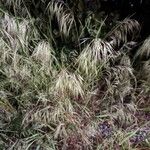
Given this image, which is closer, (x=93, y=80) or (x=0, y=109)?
(x=0, y=109)

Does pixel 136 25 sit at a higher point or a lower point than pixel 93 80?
higher

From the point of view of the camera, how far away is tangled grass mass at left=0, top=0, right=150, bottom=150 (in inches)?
129

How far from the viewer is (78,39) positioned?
3.88m

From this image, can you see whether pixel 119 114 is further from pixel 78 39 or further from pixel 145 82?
pixel 78 39

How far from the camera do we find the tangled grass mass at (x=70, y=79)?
328 cm

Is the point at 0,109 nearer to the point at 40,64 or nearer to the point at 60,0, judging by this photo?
the point at 40,64

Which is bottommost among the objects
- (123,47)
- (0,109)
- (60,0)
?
(0,109)

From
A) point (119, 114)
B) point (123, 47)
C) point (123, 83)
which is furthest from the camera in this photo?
point (123, 47)

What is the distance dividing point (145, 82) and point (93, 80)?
17.1 inches

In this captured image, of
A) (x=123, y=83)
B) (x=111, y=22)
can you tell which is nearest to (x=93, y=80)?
(x=123, y=83)

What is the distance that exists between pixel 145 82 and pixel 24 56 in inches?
40.3

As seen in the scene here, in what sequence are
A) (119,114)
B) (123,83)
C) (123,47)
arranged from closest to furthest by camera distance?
(119,114), (123,83), (123,47)

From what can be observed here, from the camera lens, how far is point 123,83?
12.1ft

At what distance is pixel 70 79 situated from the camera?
3.57m
